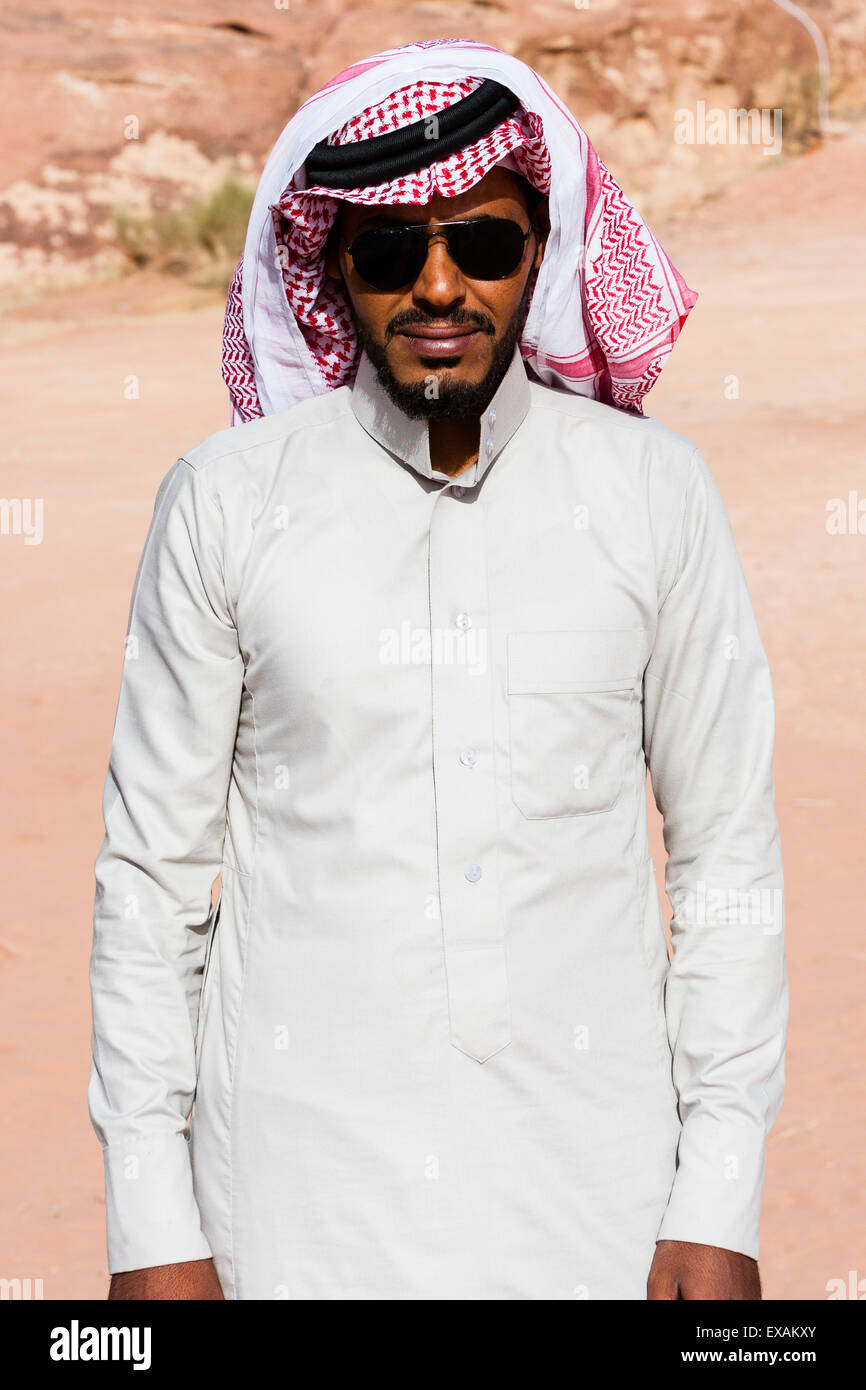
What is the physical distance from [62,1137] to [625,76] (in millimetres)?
18112

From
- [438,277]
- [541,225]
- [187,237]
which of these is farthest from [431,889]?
[187,237]

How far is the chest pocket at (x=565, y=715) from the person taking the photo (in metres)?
1.96

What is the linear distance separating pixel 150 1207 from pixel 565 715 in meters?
0.70

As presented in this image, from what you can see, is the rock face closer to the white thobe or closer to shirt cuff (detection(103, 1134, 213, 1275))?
the white thobe

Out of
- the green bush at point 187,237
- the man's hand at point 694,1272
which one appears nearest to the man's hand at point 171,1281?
the man's hand at point 694,1272

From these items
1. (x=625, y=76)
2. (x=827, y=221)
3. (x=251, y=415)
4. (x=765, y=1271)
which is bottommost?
(x=765, y=1271)

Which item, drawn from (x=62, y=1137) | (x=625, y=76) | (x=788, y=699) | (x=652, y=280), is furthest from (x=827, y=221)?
(x=652, y=280)

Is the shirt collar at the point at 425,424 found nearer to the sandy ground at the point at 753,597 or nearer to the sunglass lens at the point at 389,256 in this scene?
the sunglass lens at the point at 389,256

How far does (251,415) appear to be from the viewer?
2398 mm

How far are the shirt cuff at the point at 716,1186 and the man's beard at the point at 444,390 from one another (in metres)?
0.85

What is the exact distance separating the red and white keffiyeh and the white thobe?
8.9 inches

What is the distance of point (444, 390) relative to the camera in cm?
202

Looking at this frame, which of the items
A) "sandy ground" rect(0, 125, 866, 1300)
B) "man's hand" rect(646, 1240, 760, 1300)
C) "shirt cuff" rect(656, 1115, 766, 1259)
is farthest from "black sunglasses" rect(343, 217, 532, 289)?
"sandy ground" rect(0, 125, 866, 1300)

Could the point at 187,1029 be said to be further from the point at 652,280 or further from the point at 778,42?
the point at 778,42
